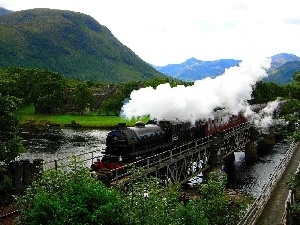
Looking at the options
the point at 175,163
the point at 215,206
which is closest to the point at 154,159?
the point at 175,163

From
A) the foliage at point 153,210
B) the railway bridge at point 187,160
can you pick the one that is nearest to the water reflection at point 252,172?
the railway bridge at point 187,160

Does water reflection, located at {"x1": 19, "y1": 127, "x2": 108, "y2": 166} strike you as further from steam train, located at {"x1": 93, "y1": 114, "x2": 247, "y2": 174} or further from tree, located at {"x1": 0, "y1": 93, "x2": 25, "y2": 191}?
tree, located at {"x1": 0, "y1": 93, "x2": 25, "y2": 191}


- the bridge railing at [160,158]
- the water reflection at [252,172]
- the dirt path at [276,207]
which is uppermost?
the bridge railing at [160,158]

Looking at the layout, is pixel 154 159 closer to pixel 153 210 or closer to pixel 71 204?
pixel 153 210

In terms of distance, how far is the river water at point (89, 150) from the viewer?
169 ft

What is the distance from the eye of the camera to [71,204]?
16609mm

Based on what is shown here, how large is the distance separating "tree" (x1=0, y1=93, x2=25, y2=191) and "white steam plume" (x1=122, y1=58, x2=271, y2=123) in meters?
11.1

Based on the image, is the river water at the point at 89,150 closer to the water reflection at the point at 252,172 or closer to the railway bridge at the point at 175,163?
the water reflection at the point at 252,172

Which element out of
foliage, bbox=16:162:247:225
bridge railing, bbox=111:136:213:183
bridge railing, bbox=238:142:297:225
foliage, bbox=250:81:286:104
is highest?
foliage, bbox=250:81:286:104

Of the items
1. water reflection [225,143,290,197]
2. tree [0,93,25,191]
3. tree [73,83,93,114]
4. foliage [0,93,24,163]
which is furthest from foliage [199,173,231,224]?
tree [73,83,93,114]

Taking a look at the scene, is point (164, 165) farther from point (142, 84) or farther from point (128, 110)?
point (142, 84)

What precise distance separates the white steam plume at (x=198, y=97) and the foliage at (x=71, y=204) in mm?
20361

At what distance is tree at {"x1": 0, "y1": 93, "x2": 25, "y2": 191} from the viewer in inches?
1335

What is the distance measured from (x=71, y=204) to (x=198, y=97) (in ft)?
99.9
